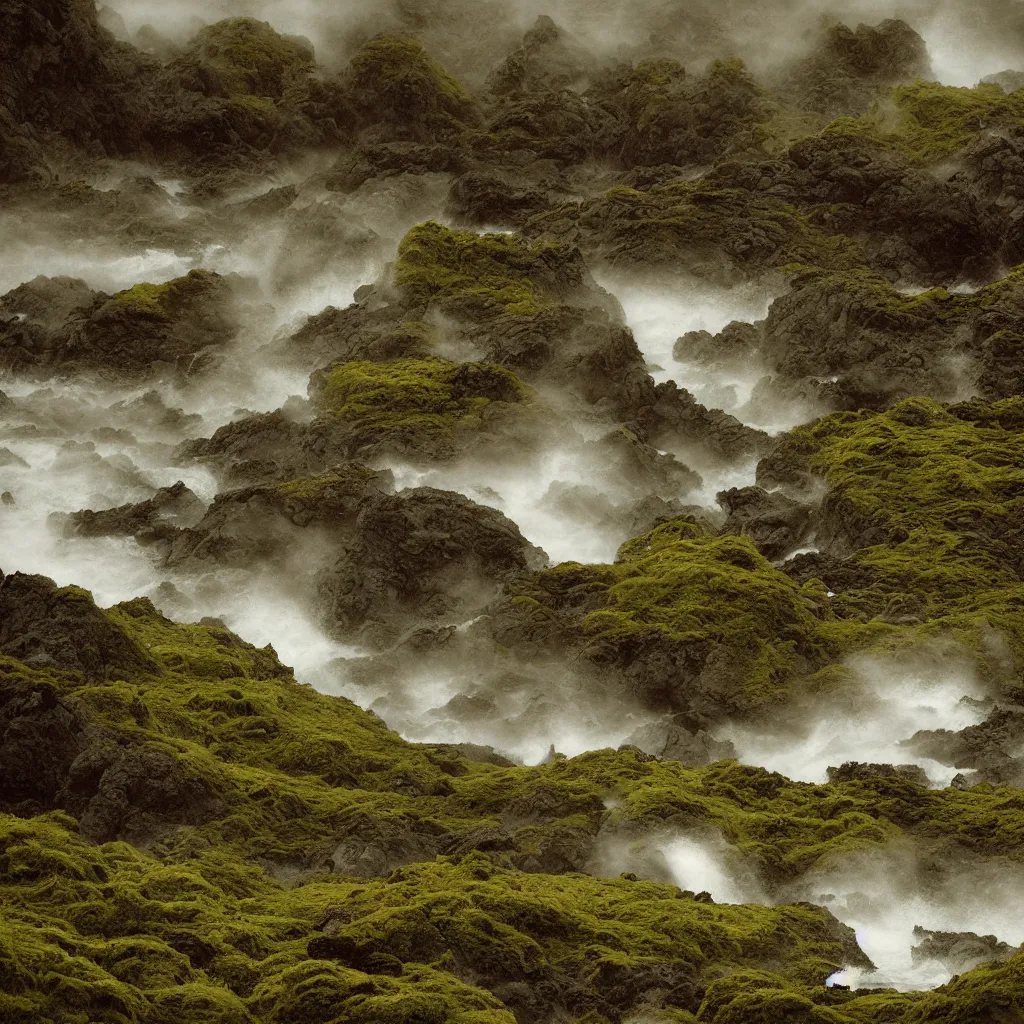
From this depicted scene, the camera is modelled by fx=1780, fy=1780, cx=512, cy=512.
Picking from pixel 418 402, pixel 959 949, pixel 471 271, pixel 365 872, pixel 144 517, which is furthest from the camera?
pixel 471 271

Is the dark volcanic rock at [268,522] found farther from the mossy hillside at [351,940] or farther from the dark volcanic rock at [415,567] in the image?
the mossy hillside at [351,940]

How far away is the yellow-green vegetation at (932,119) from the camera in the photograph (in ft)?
133

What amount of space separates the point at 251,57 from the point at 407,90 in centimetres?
471

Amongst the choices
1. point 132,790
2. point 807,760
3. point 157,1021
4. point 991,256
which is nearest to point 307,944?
point 157,1021

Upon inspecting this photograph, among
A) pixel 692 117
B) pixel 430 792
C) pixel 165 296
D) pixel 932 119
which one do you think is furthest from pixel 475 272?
pixel 430 792

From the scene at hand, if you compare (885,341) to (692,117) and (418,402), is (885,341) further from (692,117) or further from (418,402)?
(692,117)

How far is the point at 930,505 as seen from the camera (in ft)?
94.6

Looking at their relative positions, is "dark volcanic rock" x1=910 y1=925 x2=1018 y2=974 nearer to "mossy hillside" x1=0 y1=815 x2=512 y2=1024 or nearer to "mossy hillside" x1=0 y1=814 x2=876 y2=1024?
"mossy hillside" x1=0 y1=814 x2=876 y2=1024

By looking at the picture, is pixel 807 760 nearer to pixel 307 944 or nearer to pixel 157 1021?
pixel 307 944

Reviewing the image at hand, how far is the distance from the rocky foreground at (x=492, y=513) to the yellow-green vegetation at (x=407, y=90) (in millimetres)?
114

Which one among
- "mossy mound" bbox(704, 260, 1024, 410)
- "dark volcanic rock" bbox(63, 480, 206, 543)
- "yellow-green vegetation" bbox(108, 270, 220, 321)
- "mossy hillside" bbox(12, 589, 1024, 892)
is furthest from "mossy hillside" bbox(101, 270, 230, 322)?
"mossy hillside" bbox(12, 589, 1024, 892)

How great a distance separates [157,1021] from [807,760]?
11913mm

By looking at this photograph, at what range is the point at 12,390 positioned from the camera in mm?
35188

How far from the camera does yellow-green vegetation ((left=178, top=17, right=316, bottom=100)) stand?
45750mm
